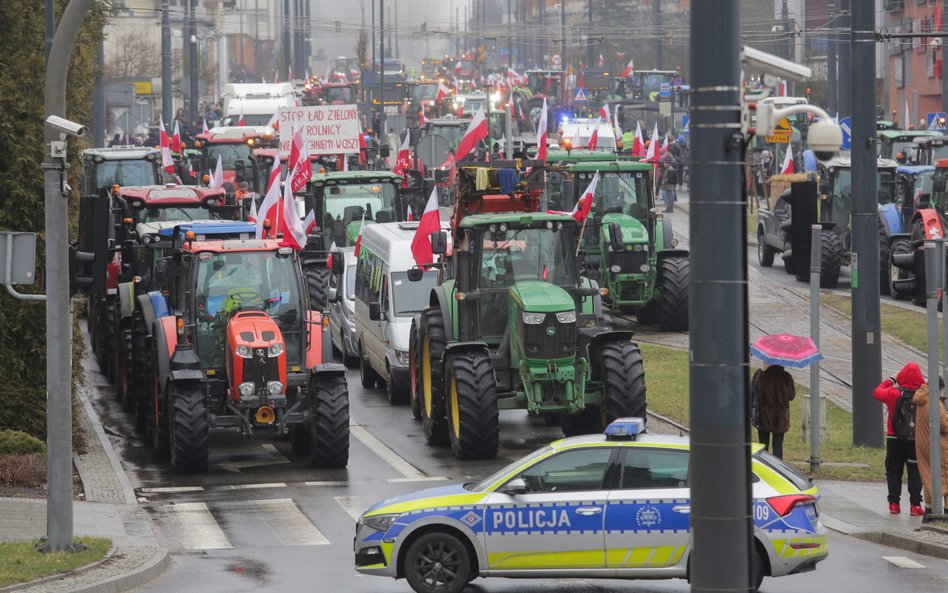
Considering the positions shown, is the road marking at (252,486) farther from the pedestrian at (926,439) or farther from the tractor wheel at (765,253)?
the tractor wheel at (765,253)

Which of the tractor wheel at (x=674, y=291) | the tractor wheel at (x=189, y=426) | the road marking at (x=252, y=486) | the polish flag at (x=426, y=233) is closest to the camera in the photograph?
the road marking at (x=252, y=486)

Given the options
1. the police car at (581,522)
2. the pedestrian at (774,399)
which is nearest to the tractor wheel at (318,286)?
the pedestrian at (774,399)

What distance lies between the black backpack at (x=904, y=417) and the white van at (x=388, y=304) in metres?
8.79

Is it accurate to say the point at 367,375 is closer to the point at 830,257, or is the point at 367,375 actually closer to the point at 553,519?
the point at 830,257

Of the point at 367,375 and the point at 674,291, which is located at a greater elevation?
the point at 674,291

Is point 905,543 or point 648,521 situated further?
point 905,543

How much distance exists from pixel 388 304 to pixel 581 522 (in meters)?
12.3

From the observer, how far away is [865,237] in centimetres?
2123

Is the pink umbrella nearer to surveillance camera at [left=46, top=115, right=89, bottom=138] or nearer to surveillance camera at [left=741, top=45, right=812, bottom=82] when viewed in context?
surveillance camera at [left=46, top=115, right=89, bottom=138]

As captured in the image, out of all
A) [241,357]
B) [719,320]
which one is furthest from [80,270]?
[719,320]

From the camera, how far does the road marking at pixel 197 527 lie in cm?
1670

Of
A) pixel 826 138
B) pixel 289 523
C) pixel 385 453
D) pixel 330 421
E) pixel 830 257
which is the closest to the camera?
pixel 826 138

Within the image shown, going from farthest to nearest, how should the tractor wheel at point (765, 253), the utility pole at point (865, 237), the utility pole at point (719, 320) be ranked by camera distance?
the tractor wheel at point (765, 253), the utility pole at point (865, 237), the utility pole at point (719, 320)

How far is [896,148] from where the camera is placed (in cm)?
4094
